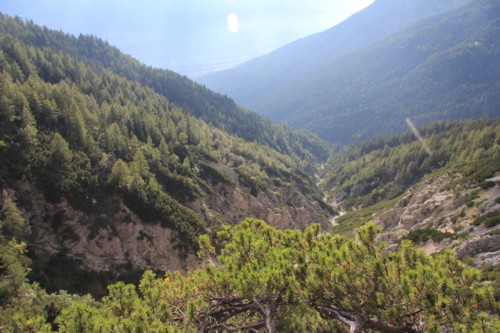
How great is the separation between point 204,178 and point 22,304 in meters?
77.3

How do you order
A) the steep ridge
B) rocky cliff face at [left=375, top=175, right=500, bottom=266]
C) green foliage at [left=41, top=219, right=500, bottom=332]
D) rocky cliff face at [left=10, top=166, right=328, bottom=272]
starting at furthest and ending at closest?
rocky cliff face at [left=10, top=166, right=328, bottom=272] < the steep ridge < rocky cliff face at [left=375, top=175, right=500, bottom=266] < green foliage at [left=41, top=219, right=500, bottom=332]

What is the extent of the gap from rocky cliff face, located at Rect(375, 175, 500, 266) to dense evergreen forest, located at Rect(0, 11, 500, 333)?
638 centimetres

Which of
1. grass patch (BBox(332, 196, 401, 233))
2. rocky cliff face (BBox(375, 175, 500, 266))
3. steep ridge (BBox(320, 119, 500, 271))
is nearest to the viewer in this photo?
rocky cliff face (BBox(375, 175, 500, 266))

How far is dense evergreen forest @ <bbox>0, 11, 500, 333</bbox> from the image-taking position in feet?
32.9

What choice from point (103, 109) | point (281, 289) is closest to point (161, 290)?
point (281, 289)

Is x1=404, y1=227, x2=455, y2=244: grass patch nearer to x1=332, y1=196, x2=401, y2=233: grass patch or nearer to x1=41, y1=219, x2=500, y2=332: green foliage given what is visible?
x1=41, y1=219, x2=500, y2=332: green foliage

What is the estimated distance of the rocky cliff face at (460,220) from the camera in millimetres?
27266

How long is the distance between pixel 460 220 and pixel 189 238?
46626 millimetres

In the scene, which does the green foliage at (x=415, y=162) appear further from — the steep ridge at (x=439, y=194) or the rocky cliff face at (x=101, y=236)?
the rocky cliff face at (x=101, y=236)

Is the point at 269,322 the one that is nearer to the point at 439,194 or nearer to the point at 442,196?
the point at 442,196

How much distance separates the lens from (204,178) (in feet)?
346

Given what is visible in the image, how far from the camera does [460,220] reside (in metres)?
42.3

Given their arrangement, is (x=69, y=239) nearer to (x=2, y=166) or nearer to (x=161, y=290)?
(x=2, y=166)

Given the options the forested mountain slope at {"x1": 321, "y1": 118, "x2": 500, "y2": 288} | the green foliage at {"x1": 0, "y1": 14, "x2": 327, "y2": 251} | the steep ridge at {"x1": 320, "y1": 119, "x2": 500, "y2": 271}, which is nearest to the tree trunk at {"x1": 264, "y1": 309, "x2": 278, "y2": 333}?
the forested mountain slope at {"x1": 321, "y1": 118, "x2": 500, "y2": 288}
